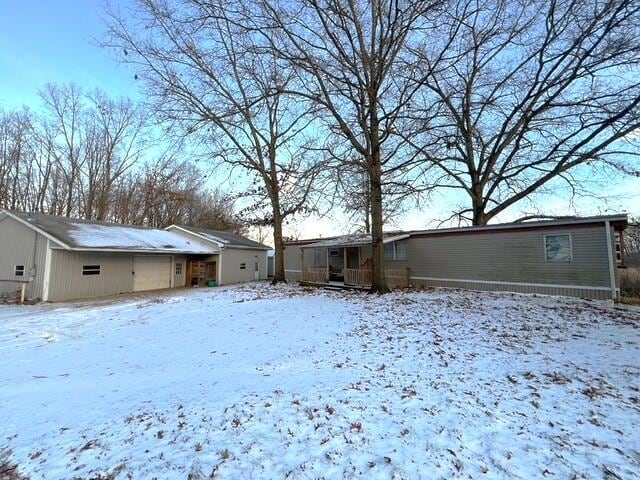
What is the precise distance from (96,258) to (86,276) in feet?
3.09

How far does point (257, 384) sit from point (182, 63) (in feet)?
51.9

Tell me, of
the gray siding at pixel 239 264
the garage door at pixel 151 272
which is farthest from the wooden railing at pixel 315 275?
the garage door at pixel 151 272

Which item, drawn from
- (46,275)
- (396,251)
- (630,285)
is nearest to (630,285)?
(630,285)

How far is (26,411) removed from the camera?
3.74 metres

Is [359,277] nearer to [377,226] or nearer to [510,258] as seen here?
[377,226]

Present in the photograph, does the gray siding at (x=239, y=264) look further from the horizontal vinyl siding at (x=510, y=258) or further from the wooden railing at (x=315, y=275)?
the horizontal vinyl siding at (x=510, y=258)

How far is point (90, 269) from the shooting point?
1506 centimetres

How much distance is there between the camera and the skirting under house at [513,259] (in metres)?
11.7

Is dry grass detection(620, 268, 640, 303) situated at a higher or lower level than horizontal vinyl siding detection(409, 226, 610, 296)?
lower

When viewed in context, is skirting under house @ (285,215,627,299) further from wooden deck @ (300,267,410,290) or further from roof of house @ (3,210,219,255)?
roof of house @ (3,210,219,255)

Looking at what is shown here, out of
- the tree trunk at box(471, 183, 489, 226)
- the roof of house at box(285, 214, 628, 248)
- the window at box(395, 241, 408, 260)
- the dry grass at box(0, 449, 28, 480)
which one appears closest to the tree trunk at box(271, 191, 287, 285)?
the roof of house at box(285, 214, 628, 248)

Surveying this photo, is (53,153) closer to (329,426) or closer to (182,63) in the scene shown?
(182,63)

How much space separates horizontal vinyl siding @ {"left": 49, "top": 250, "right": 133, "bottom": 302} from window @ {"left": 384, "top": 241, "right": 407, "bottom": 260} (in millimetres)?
→ 14080

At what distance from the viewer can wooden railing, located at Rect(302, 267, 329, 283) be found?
17734mm
